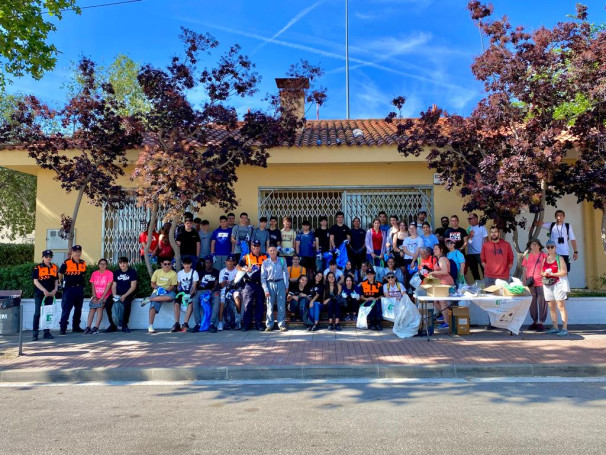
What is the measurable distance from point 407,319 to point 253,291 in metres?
3.10

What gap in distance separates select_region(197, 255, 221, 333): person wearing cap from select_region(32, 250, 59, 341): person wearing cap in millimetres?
2792

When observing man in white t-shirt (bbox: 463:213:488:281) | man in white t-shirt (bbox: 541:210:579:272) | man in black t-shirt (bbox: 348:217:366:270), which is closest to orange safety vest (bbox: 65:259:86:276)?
man in black t-shirt (bbox: 348:217:366:270)

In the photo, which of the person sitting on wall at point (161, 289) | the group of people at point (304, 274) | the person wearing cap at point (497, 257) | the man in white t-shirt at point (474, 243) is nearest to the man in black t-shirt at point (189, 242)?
the group of people at point (304, 274)

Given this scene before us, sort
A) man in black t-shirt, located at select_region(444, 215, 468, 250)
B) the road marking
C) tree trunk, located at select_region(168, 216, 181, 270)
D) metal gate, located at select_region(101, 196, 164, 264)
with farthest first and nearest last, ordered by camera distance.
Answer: metal gate, located at select_region(101, 196, 164, 264)
man in black t-shirt, located at select_region(444, 215, 468, 250)
tree trunk, located at select_region(168, 216, 181, 270)
the road marking

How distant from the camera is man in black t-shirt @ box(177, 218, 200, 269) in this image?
11000 mm

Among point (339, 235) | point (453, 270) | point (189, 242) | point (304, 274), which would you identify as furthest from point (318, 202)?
point (453, 270)

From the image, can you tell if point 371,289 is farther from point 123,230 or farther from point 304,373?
point 123,230

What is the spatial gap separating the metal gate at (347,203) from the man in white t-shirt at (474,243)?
1.82 m

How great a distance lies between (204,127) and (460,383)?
725 centimetres

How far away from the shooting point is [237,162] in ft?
34.2

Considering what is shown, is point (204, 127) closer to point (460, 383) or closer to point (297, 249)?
point (297, 249)

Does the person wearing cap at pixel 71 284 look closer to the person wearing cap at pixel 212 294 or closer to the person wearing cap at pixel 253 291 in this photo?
the person wearing cap at pixel 212 294

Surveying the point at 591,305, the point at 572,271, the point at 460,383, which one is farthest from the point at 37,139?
the point at 572,271

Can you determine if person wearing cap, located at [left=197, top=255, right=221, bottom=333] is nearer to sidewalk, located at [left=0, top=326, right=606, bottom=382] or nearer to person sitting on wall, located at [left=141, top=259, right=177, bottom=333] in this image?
sidewalk, located at [left=0, top=326, right=606, bottom=382]
